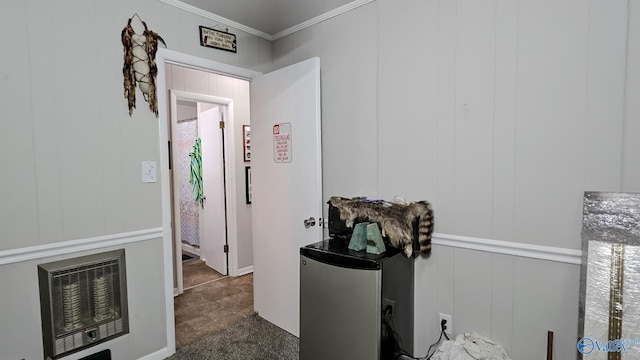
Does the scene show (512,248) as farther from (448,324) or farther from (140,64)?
(140,64)

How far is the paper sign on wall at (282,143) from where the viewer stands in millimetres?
2531

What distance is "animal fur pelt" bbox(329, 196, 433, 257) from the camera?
1829 millimetres

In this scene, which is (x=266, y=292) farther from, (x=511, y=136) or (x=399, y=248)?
(x=511, y=136)

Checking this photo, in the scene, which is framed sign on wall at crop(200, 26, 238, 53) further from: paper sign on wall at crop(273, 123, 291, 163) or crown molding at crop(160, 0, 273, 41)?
paper sign on wall at crop(273, 123, 291, 163)

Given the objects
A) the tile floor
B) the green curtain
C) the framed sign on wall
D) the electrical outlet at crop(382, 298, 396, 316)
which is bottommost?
the tile floor

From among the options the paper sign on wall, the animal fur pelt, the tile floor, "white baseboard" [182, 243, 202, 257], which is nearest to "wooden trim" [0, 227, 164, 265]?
the tile floor

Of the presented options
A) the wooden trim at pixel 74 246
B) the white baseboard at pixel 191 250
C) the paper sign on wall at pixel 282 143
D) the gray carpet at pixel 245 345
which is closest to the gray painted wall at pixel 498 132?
the paper sign on wall at pixel 282 143

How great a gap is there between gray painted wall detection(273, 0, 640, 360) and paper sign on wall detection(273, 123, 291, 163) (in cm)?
56

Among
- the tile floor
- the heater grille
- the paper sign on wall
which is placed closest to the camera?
the heater grille

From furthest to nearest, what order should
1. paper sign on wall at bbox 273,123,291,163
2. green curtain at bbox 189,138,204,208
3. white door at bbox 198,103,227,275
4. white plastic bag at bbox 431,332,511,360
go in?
green curtain at bbox 189,138,204,208 < white door at bbox 198,103,227,275 < paper sign on wall at bbox 273,123,291,163 < white plastic bag at bbox 431,332,511,360

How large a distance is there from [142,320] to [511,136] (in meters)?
2.58

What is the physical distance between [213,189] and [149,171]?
1.91 metres

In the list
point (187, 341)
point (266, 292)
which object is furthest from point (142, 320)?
point (266, 292)

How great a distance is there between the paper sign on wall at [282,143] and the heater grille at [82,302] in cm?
130
